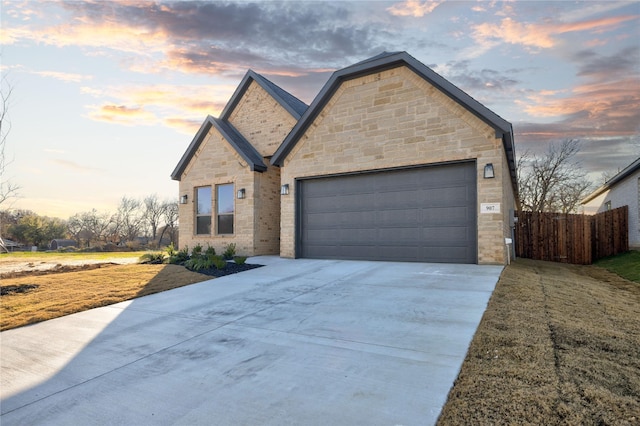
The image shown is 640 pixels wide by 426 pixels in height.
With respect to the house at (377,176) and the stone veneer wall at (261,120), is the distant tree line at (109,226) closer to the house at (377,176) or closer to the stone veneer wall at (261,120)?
the stone veneer wall at (261,120)

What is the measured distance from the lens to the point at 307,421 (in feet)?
7.66

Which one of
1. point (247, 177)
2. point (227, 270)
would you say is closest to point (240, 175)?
point (247, 177)

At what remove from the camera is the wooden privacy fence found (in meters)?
13.3

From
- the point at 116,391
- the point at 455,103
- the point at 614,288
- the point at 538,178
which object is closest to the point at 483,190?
the point at 455,103

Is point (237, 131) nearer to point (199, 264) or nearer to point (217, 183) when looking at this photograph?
point (217, 183)

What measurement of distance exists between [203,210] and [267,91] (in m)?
5.55

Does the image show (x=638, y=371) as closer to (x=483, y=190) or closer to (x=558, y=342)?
(x=558, y=342)

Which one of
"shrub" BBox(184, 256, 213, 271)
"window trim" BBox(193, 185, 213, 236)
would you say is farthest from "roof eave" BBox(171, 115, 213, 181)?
"shrub" BBox(184, 256, 213, 271)

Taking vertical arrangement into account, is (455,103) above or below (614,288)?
above

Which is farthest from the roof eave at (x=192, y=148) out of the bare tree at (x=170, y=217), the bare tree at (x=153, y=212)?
the bare tree at (x=153, y=212)

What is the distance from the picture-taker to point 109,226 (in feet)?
131

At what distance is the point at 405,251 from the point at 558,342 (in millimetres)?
6149

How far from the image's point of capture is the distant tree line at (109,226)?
3091cm

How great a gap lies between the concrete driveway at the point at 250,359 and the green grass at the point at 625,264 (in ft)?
21.4
